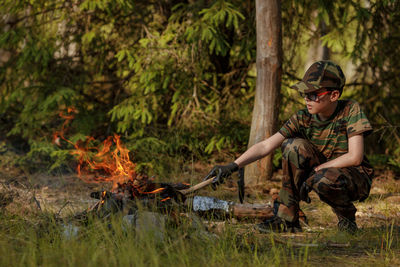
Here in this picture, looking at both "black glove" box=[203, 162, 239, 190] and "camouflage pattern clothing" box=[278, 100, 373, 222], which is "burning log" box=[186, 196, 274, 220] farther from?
"black glove" box=[203, 162, 239, 190]

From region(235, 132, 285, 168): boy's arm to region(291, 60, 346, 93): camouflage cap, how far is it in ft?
1.88

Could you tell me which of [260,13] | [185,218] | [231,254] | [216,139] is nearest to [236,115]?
[216,139]

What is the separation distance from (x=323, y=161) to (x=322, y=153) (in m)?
0.08

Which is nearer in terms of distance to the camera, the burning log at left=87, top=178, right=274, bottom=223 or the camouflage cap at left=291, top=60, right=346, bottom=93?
the camouflage cap at left=291, top=60, right=346, bottom=93

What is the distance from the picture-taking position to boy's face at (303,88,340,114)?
3.59 m

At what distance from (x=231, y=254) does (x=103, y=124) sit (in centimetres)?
590

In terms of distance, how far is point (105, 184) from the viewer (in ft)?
21.3

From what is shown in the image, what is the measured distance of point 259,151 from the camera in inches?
150

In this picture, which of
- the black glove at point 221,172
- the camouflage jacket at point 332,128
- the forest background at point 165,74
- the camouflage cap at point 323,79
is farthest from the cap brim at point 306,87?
the forest background at point 165,74

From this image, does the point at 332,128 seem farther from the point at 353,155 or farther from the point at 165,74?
the point at 165,74

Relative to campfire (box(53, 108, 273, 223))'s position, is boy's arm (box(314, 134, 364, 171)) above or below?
above

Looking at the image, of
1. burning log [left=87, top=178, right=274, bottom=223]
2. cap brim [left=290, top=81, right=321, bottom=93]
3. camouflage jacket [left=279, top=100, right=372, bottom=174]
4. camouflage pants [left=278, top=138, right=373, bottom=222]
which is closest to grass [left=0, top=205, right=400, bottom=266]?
camouflage pants [left=278, top=138, right=373, bottom=222]

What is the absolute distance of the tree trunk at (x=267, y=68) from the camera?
596 centimetres

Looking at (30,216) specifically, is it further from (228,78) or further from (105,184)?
(228,78)
